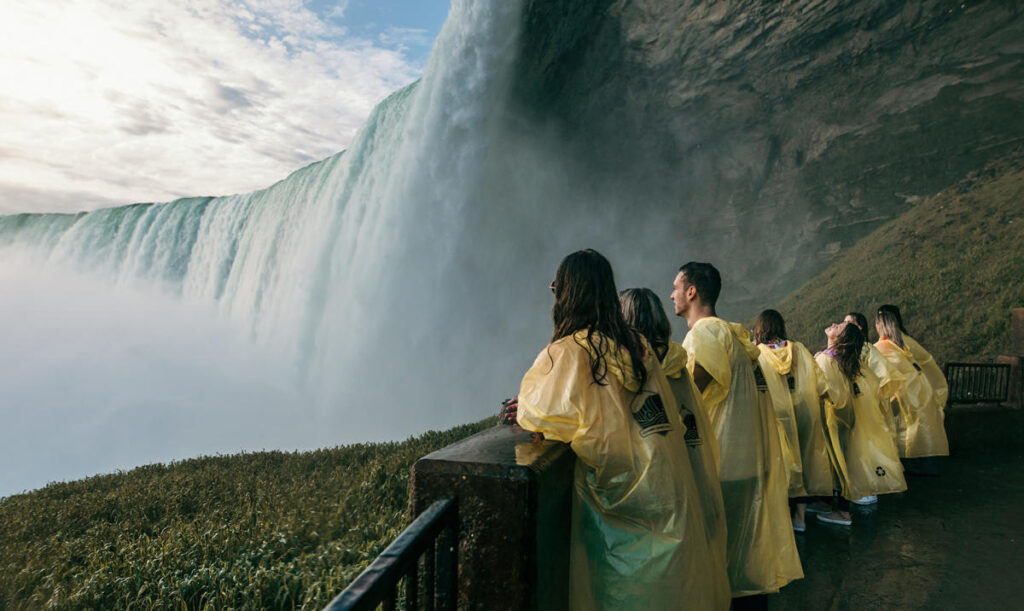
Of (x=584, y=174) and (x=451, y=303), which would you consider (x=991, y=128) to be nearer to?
(x=584, y=174)

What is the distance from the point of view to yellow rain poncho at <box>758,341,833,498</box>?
4.75 metres

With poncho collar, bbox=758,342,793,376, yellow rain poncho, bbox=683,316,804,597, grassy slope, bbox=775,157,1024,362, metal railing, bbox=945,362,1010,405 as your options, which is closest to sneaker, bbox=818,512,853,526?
poncho collar, bbox=758,342,793,376

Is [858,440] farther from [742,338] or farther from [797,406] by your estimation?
[742,338]

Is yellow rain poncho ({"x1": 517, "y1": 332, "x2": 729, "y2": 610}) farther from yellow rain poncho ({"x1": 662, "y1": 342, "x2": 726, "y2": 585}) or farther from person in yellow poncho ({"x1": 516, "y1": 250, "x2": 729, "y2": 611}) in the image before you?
yellow rain poncho ({"x1": 662, "y1": 342, "x2": 726, "y2": 585})

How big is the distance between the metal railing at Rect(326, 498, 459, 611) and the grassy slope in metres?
14.5

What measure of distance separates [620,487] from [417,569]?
0.84 m

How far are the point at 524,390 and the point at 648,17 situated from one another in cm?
2251

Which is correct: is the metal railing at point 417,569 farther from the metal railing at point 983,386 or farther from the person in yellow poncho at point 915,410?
the metal railing at point 983,386

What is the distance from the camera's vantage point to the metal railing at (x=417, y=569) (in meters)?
1.14

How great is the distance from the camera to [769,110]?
22.4m

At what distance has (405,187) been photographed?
22266 mm

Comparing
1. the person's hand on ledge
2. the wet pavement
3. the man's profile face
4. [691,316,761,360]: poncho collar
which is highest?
the man's profile face

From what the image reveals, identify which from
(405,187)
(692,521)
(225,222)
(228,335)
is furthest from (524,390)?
(225,222)

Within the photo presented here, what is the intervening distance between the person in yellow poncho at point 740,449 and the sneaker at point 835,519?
220cm
